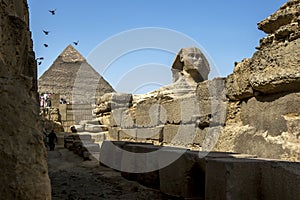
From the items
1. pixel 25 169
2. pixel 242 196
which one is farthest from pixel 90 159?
pixel 25 169

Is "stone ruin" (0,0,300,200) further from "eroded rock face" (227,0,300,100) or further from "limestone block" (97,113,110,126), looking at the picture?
"limestone block" (97,113,110,126)

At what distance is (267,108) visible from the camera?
339 cm

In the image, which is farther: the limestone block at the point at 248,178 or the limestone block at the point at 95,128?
the limestone block at the point at 95,128

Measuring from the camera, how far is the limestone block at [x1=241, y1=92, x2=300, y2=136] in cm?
308

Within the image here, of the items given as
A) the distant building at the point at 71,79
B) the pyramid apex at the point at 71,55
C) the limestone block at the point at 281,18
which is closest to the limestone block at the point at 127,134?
the limestone block at the point at 281,18

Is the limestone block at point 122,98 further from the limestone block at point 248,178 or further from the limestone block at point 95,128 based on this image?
the limestone block at point 248,178

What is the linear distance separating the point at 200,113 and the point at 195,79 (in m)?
4.93

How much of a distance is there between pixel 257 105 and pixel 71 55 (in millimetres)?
62942

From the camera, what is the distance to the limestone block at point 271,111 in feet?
10.1

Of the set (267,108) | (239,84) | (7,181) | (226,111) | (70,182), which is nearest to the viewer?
(7,181)

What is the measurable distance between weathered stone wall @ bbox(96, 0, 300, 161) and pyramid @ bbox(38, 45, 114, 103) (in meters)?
48.5

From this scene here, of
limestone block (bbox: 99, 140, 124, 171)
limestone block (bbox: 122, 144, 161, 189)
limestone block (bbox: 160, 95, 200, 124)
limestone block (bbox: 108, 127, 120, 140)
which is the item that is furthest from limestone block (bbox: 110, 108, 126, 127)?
limestone block (bbox: 122, 144, 161, 189)

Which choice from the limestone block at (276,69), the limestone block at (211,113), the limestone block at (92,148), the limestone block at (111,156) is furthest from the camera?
the limestone block at (92,148)

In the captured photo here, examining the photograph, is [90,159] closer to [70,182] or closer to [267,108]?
[70,182]
